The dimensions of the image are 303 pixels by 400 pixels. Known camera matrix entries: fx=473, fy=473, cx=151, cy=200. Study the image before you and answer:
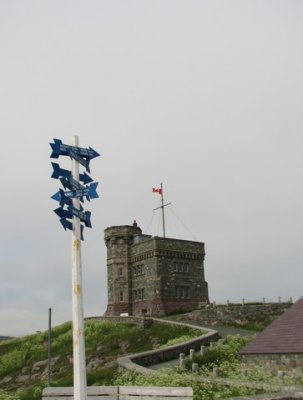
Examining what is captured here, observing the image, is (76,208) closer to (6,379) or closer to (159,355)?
(159,355)

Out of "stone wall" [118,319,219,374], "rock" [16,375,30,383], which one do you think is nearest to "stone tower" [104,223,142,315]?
"rock" [16,375,30,383]

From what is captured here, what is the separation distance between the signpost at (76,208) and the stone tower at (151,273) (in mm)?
41286

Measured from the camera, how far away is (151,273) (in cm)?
5244

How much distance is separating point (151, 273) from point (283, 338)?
1261 inches

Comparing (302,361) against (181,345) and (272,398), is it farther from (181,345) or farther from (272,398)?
(181,345)

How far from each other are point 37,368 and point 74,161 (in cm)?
3466

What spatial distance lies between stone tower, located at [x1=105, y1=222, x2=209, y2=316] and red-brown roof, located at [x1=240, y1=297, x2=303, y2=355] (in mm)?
28491

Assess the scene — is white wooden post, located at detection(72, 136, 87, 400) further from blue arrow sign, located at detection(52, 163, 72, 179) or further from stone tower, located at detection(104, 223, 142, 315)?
stone tower, located at detection(104, 223, 142, 315)

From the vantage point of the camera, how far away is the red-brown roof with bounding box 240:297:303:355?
20.0 metres

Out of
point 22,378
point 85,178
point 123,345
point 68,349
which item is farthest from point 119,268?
point 85,178

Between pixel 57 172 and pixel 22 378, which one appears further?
pixel 22 378

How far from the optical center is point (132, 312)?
55312 mm

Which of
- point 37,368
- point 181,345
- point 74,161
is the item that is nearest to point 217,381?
point 74,161

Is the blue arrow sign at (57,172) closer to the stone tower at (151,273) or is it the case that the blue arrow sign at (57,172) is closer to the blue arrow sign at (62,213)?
the blue arrow sign at (62,213)
